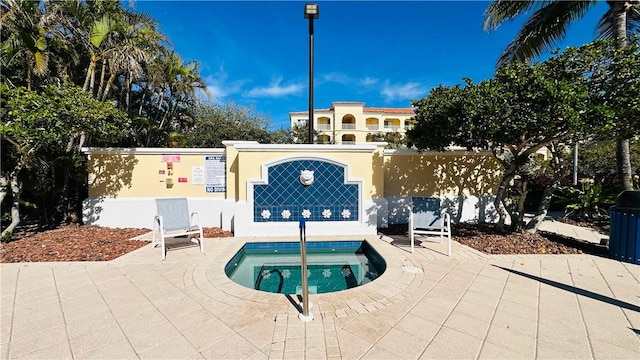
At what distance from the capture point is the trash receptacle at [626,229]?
4.92 metres

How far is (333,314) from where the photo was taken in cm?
322

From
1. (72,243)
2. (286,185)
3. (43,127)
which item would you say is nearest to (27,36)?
(43,127)

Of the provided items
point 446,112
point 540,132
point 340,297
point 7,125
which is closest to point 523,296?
point 340,297

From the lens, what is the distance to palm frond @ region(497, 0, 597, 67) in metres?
8.55

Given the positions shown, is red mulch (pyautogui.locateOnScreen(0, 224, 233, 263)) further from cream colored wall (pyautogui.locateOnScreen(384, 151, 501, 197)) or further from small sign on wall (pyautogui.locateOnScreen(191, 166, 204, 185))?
cream colored wall (pyautogui.locateOnScreen(384, 151, 501, 197))

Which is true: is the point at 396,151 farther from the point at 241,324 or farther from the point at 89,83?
the point at 89,83

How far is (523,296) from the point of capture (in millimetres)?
3666

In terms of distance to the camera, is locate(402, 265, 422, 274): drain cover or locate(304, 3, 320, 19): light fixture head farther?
locate(304, 3, 320, 19): light fixture head

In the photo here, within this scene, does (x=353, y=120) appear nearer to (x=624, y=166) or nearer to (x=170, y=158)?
(x=624, y=166)

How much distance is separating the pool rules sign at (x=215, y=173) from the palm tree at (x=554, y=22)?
10744 millimetres

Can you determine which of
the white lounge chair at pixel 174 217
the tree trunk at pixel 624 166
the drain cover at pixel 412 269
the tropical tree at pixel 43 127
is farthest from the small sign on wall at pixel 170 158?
the tree trunk at pixel 624 166

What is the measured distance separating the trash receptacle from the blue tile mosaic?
549cm

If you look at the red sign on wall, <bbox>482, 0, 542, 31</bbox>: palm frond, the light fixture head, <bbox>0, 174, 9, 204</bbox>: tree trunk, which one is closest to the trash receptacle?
<bbox>482, 0, 542, 31</bbox>: palm frond

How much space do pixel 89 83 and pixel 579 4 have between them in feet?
55.2
